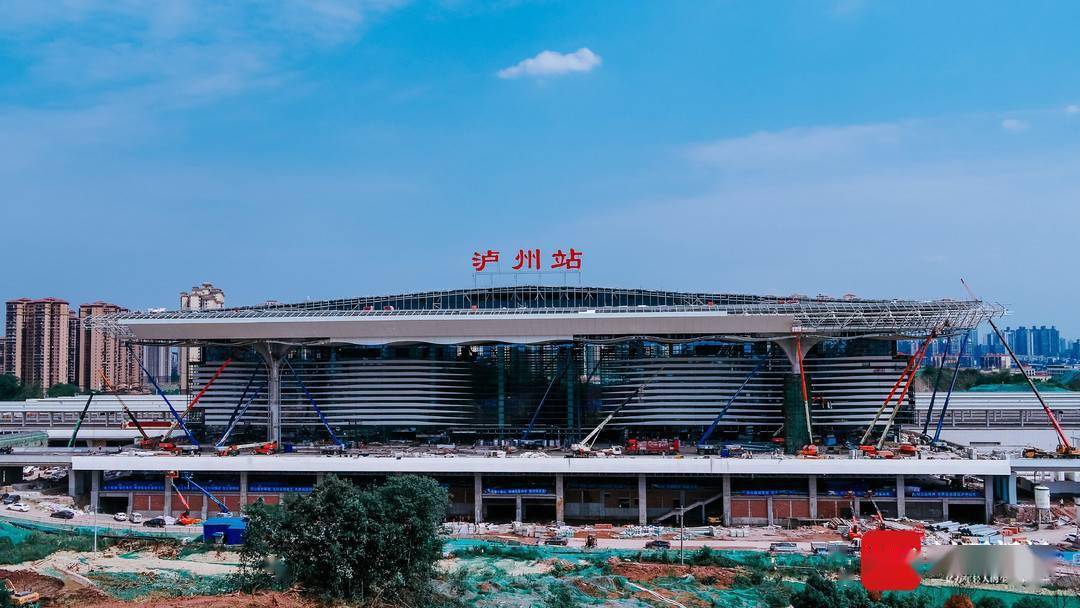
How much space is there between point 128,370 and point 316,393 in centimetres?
9353

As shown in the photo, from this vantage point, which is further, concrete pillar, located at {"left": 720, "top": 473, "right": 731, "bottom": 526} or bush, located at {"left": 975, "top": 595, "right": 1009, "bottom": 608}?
concrete pillar, located at {"left": 720, "top": 473, "right": 731, "bottom": 526}

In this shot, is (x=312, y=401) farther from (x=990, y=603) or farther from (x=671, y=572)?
(x=990, y=603)

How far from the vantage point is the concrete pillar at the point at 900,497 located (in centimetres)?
5122

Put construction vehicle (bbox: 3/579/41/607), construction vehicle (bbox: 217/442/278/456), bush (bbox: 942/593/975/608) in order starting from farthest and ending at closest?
construction vehicle (bbox: 217/442/278/456), bush (bbox: 942/593/975/608), construction vehicle (bbox: 3/579/41/607)

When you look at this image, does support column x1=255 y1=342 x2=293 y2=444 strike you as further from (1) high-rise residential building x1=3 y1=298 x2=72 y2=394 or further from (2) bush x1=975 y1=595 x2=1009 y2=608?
(1) high-rise residential building x1=3 y1=298 x2=72 y2=394

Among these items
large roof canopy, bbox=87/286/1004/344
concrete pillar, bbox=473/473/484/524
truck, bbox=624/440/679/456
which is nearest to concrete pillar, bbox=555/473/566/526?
concrete pillar, bbox=473/473/484/524

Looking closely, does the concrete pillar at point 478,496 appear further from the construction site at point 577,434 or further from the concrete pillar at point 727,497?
the concrete pillar at point 727,497

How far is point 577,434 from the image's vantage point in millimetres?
62344

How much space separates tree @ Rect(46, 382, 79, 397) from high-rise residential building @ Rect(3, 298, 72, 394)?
134 inches

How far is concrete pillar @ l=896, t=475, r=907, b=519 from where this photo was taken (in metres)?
51.2

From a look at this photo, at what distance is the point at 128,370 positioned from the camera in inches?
5664

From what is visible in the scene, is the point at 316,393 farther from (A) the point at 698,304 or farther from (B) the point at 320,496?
(B) the point at 320,496

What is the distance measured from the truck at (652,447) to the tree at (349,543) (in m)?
26.1

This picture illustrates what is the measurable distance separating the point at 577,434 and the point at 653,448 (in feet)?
24.5
